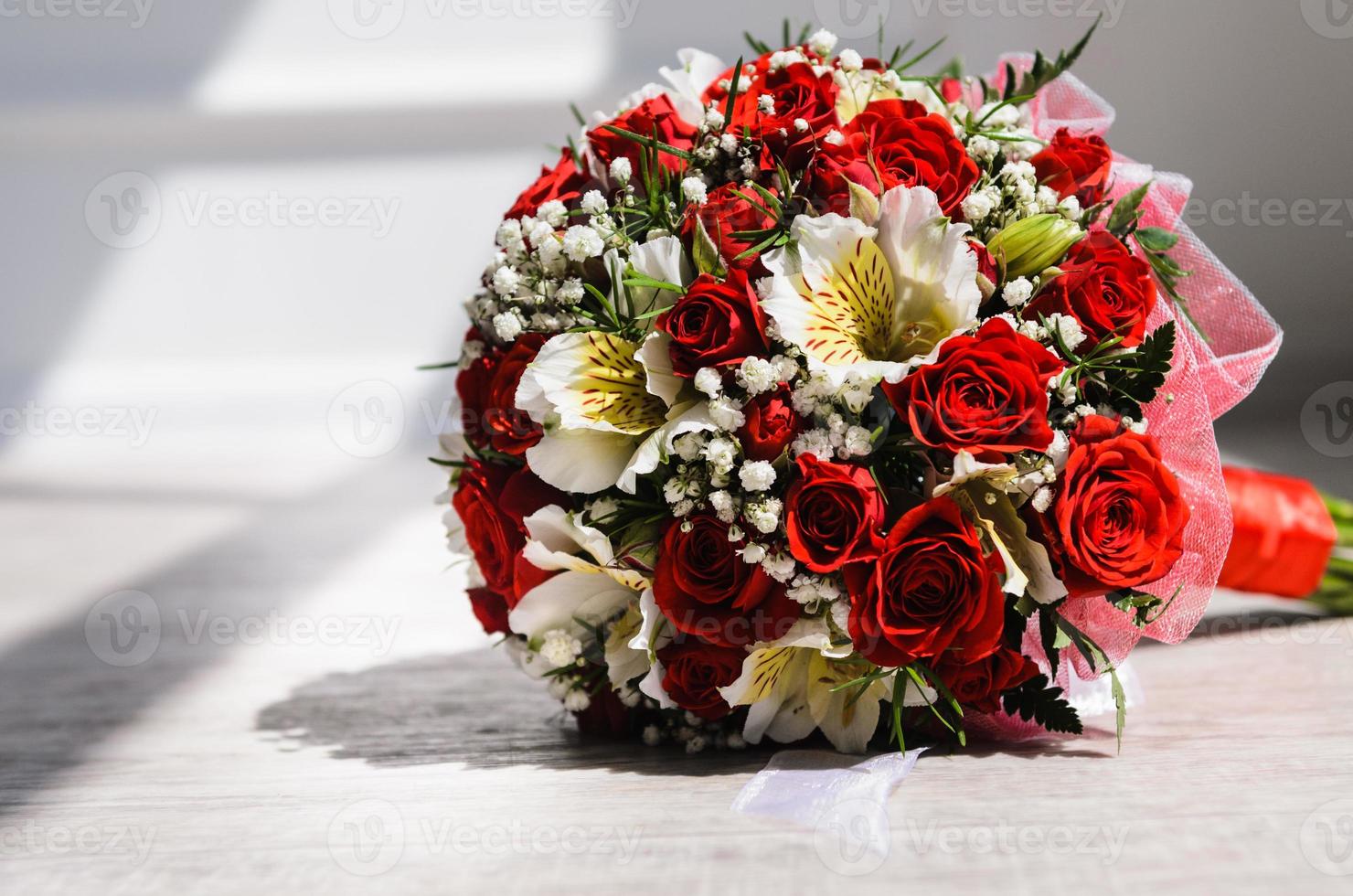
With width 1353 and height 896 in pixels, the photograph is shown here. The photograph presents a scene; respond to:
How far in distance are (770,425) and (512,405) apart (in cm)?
24

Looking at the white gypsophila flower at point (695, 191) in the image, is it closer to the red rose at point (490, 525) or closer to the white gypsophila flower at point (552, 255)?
the white gypsophila flower at point (552, 255)

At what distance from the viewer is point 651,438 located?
98 centimetres

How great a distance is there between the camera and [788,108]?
3.59 feet

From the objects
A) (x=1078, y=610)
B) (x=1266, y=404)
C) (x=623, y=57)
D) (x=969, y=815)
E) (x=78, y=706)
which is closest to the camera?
(x=969, y=815)

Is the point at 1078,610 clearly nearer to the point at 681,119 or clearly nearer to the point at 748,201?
the point at 748,201

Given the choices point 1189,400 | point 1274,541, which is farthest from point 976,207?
point 1274,541

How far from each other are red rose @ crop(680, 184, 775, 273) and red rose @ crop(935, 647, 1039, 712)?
345 millimetres

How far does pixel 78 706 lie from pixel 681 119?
3.12ft

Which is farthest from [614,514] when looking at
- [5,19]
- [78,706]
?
[5,19]

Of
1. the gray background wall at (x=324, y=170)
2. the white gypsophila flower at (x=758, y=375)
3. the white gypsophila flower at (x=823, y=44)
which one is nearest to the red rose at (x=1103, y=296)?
the white gypsophila flower at (x=758, y=375)

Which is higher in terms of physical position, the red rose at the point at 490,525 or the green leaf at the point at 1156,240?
the green leaf at the point at 1156,240

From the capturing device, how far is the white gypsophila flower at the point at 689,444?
970mm

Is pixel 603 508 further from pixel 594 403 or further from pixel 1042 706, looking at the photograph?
pixel 1042 706

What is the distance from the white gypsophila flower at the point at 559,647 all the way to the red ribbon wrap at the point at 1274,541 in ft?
3.06
